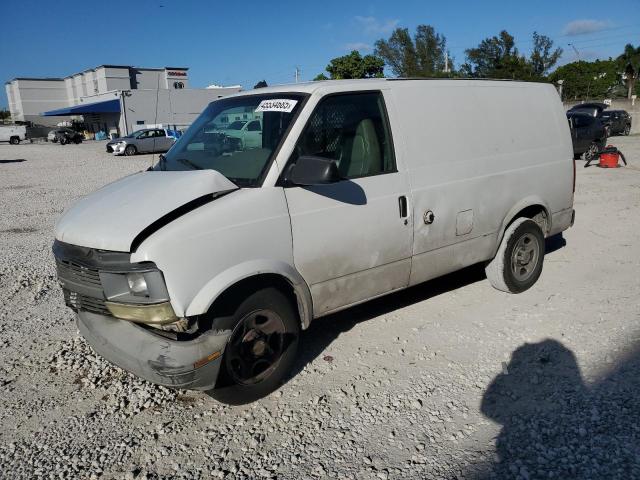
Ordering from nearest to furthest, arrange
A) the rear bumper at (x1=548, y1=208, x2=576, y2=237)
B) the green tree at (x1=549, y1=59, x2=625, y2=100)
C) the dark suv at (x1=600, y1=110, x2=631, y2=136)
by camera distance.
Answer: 1. the rear bumper at (x1=548, y1=208, x2=576, y2=237)
2. the dark suv at (x1=600, y1=110, x2=631, y2=136)
3. the green tree at (x1=549, y1=59, x2=625, y2=100)

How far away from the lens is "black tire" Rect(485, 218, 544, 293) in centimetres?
512

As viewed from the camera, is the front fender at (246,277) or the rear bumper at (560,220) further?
the rear bumper at (560,220)

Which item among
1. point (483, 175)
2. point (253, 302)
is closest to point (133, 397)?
point (253, 302)

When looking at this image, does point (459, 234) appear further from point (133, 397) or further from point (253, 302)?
point (133, 397)

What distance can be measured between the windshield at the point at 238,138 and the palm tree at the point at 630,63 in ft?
214

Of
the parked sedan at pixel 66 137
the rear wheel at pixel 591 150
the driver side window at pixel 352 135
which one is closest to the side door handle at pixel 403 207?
the driver side window at pixel 352 135

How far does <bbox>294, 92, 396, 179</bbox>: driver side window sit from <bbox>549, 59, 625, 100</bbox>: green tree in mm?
56438

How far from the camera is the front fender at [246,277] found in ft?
9.96

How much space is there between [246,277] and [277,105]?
137 centimetres

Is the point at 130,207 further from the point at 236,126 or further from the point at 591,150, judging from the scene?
the point at 591,150

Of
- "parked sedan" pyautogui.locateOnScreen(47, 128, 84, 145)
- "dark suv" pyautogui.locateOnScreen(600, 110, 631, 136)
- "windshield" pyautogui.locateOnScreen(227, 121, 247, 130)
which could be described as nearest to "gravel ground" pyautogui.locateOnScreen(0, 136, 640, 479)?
"windshield" pyautogui.locateOnScreen(227, 121, 247, 130)

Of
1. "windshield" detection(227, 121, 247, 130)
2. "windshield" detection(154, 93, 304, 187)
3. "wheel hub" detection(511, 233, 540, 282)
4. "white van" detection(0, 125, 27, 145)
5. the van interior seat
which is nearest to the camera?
"windshield" detection(154, 93, 304, 187)

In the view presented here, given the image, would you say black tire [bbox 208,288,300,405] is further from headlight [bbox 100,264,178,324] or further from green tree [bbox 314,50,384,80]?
green tree [bbox 314,50,384,80]

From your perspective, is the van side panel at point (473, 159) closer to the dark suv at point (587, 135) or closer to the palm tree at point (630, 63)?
the dark suv at point (587, 135)
